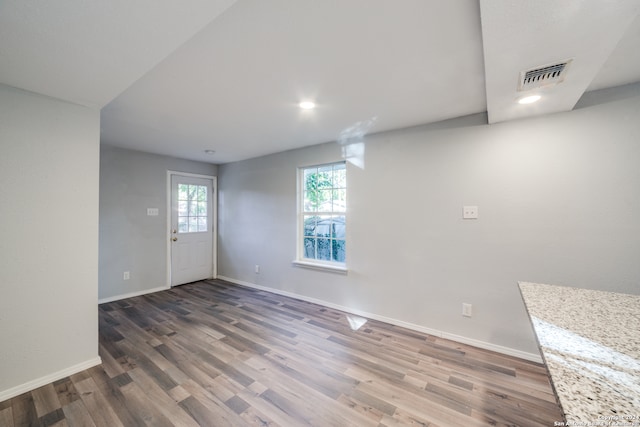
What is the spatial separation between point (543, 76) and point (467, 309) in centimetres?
206

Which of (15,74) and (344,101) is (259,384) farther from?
(15,74)

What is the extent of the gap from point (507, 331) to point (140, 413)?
2997mm

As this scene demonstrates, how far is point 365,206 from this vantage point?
3.19 metres

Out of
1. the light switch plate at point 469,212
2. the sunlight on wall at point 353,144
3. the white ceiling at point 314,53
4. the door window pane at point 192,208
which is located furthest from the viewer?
the door window pane at point 192,208

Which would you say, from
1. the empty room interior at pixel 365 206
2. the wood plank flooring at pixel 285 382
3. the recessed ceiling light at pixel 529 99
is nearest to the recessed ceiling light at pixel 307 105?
the empty room interior at pixel 365 206

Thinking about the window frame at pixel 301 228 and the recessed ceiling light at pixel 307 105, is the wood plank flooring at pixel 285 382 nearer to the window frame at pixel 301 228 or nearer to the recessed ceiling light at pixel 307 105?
the window frame at pixel 301 228

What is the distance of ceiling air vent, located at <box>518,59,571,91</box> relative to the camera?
5.02 feet

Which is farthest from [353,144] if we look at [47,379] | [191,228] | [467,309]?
[47,379]

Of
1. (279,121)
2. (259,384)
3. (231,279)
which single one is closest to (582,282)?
(259,384)

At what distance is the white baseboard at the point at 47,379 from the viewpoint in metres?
1.76

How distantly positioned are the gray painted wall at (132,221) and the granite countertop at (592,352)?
15.7ft

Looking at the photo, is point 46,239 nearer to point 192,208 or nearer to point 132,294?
point 132,294

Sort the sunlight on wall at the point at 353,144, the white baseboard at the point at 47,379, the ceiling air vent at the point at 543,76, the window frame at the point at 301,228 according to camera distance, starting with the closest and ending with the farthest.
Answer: the ceiling air vent at the point at 543,76 < the white baseboard at the point at 47,379 < the sunlight on wall at the point at 353,144 < the window frame at the point at 301,228

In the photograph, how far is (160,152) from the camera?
4.09 meters
